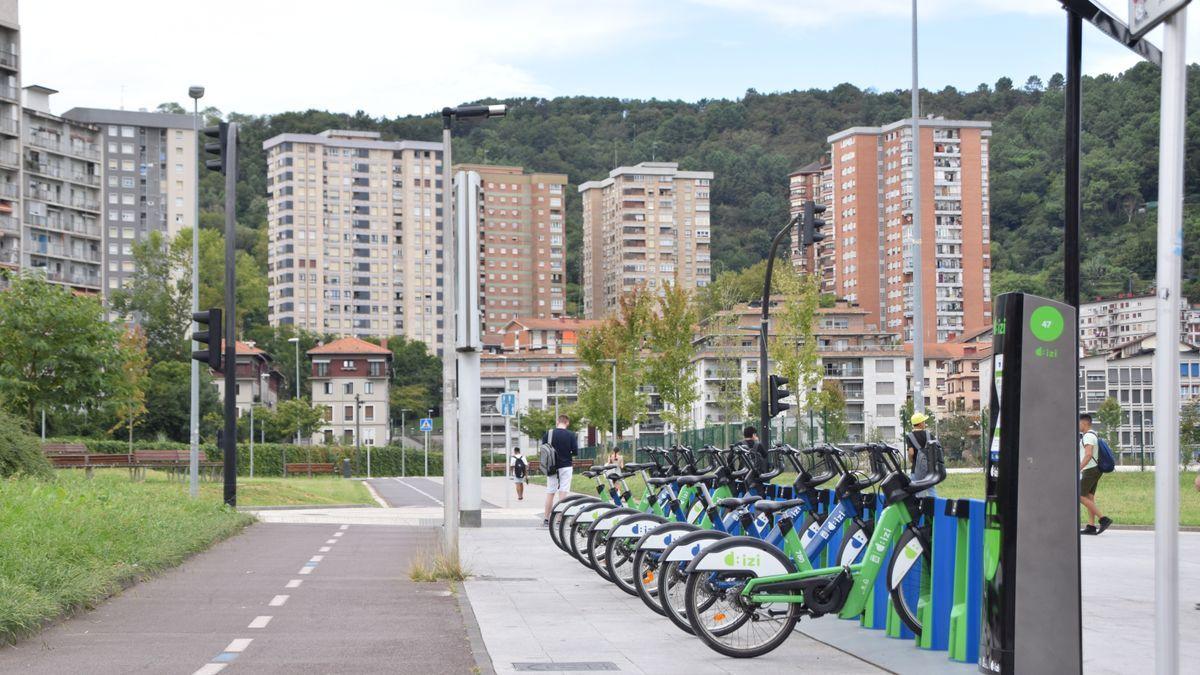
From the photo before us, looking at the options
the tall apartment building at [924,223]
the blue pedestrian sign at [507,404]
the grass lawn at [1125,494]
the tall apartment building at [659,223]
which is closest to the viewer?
the grass lawn at [1125,494]

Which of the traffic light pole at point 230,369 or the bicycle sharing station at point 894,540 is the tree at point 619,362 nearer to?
the traffic light pole at point 230,369

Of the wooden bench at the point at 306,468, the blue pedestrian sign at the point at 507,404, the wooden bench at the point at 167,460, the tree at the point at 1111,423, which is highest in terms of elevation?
the blue pedestrian sign at the point at 507,404

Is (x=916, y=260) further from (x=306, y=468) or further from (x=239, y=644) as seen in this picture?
(x=306, y=468)

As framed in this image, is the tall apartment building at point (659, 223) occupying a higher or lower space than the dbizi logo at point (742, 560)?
higher

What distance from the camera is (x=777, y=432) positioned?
47031 millimetres

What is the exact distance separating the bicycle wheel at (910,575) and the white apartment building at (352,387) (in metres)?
128

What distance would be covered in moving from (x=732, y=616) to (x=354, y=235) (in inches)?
7142

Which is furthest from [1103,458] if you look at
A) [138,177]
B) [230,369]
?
[138,177]

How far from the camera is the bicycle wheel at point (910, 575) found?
31.8 ft

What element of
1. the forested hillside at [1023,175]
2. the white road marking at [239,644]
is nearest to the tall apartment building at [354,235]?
the forested hillside at [1023,175]

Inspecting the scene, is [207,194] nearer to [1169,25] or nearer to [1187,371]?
[1187,371]

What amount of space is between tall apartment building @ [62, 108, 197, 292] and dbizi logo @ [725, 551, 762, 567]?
156150 millimetres

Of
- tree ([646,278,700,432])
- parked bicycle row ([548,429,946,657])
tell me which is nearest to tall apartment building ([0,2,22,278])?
tree ([646,278,700,432])

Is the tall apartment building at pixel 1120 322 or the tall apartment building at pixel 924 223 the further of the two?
the tall apartment building at pixel 924 223
